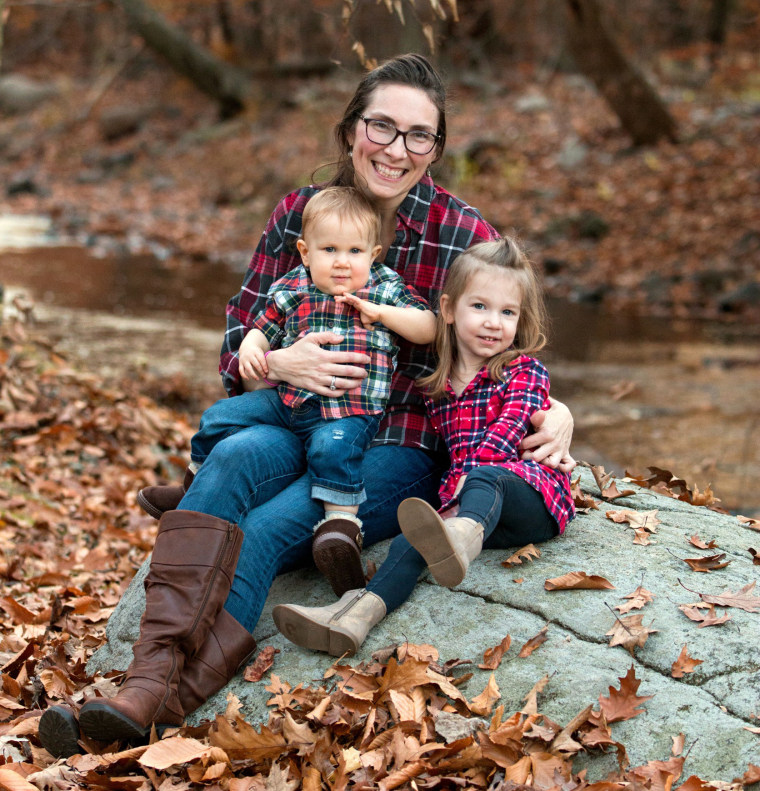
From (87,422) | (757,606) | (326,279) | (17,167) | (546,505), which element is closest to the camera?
A: (757,606)

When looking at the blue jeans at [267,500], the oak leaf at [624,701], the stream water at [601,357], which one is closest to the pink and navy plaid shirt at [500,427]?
the blue jeans at [267,500]

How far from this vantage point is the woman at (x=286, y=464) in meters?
2.86

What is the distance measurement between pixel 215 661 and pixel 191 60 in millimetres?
21091

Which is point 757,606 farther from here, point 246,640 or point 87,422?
point 87,422

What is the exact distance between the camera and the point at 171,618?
9.37 ft

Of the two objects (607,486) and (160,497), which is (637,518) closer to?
(607,486)

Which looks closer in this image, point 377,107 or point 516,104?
point 377,107

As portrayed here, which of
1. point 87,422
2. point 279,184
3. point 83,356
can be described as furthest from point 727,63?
point 87,422

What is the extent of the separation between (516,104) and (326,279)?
16.6 meters

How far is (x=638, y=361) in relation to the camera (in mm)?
9219

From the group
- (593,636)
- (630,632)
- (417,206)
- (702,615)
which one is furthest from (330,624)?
(417,206)

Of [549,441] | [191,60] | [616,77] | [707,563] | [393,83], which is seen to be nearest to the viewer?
[707,563]

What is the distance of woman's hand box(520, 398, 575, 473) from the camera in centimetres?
342

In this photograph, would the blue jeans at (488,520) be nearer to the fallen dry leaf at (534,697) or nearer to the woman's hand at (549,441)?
the woman's hand at (549,441)
